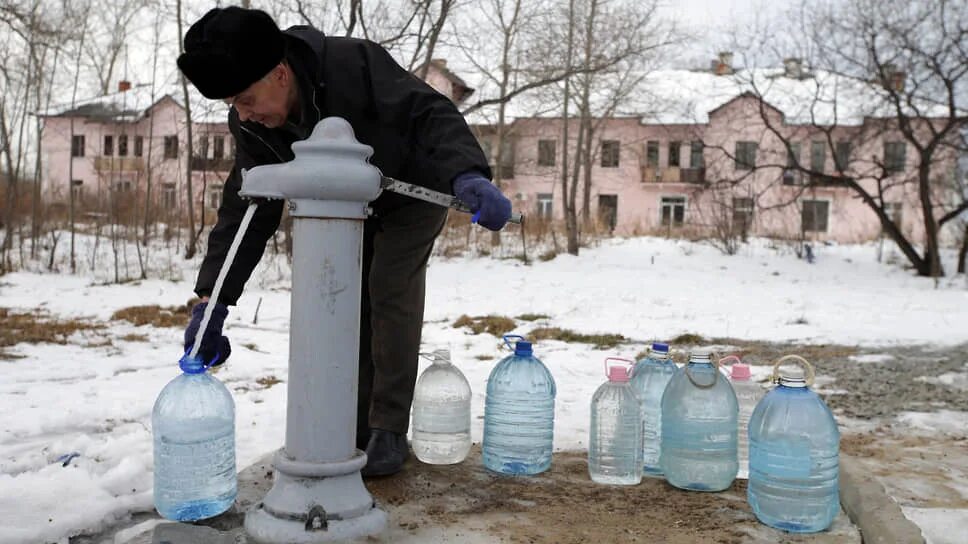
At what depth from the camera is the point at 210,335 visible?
2.15 metres

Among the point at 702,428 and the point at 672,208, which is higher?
the point at 672,208

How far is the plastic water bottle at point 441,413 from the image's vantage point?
103 inches

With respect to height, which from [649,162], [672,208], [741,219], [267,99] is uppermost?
[649,162]

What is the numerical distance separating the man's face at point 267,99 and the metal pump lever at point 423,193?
1.24 feet

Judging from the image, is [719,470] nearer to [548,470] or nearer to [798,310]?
[548,470]

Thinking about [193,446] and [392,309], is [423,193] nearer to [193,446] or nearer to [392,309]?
[392,309]

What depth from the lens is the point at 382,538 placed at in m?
1.84

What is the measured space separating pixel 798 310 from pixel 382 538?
26.8 ft

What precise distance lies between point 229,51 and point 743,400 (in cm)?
188

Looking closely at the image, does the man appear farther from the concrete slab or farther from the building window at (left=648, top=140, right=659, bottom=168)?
the building window at (left=648, top=140, right=659, bottom=168)

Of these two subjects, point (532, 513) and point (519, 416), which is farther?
point (519, 416)

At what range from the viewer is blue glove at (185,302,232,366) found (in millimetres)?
2112

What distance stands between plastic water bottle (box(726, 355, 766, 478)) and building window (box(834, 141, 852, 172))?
13528mm

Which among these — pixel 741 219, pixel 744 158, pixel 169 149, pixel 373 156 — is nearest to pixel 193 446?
pixel 373 156
